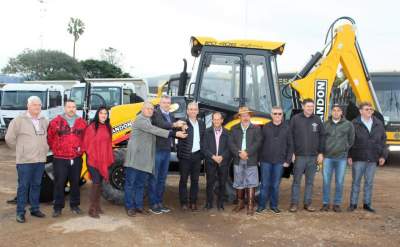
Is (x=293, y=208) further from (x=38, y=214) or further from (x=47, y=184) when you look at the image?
(x=47, y=184)

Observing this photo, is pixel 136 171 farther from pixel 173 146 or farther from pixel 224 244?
pixel 224 244

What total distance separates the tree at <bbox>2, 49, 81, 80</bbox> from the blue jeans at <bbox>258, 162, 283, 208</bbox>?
1491 inches

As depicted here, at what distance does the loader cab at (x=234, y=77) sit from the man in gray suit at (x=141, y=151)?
1.12m

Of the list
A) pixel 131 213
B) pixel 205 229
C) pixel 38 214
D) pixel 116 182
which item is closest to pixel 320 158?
pixel 205 229

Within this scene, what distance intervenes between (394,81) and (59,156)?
35.0 ft

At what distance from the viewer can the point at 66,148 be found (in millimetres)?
5863

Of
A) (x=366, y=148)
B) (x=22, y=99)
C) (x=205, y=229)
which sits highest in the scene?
(x=22, y=99)

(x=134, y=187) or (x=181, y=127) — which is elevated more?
(x=181, y=127)

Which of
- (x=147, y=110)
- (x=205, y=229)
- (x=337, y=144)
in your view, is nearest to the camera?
(x=205, y=229)

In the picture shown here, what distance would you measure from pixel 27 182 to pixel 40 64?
135ft

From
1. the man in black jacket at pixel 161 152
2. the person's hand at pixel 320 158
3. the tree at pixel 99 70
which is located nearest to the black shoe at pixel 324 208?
the person's hand at pixel 320 158

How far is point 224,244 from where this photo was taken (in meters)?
5.09

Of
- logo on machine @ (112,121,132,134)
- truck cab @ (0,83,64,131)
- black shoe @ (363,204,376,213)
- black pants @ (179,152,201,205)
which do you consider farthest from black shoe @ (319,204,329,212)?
truck cab @ (0,83,64,131)

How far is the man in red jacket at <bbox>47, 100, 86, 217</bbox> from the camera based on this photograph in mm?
5852
